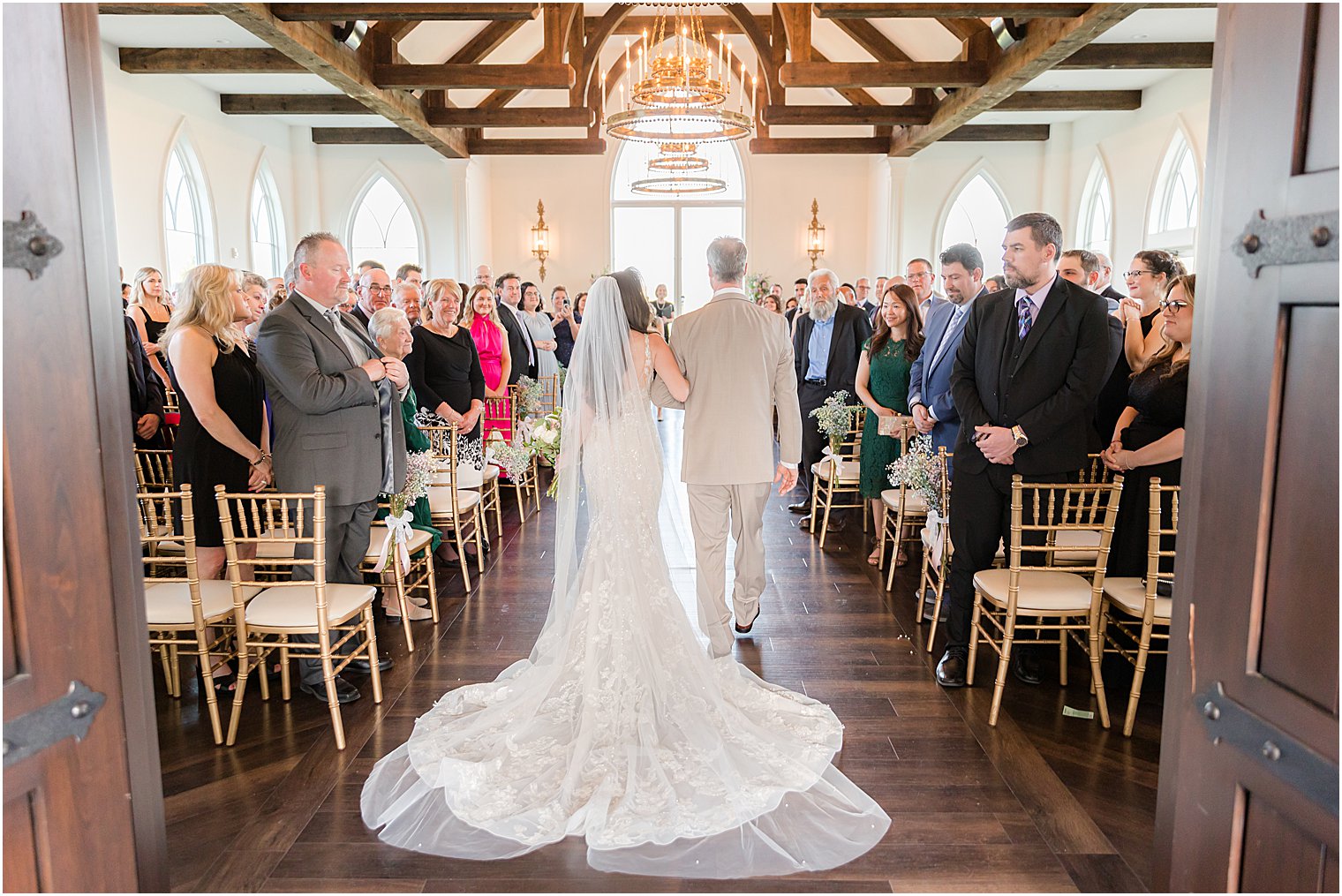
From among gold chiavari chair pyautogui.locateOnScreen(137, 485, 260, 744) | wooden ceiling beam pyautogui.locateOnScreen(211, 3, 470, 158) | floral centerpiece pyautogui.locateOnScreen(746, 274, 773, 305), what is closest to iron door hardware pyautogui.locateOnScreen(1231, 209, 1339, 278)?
gold chiavari chair pyautogui.locateOnScreen(137, 485, 260, 744)

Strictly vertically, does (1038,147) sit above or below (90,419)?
above

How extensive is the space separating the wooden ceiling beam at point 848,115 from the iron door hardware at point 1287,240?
11781 millimetres

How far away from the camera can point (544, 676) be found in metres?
3.43

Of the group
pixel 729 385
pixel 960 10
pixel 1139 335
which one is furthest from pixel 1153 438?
pixel 960 10

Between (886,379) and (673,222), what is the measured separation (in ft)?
40.2

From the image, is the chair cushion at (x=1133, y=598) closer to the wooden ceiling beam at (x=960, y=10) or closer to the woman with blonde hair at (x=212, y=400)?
the woman with blonde hair at (x=212, y=400)

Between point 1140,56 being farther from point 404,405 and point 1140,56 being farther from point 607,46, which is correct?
point 404,405

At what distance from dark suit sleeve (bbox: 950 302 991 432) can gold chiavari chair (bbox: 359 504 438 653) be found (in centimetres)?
270

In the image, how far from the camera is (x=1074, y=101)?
40.8 feet

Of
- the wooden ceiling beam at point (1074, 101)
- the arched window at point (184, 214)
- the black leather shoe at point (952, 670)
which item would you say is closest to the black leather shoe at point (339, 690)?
the black leather shoe at point (952, 670)

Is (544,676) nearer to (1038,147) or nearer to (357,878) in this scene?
(357,878)

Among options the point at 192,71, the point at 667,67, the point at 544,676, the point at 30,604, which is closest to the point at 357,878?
the point at 544,676

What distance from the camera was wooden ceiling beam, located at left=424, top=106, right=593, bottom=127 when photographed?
1273cm

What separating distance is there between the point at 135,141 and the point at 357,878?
1079cm
